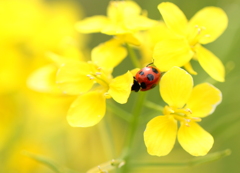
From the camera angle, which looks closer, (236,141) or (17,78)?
(17,78)

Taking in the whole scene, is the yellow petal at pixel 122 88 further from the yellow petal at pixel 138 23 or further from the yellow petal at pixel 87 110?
the yellow petal at pixel 138 23

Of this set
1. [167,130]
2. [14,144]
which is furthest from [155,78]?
[14,144]

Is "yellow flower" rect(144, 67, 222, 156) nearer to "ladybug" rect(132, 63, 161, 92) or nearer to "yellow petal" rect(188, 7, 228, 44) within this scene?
"ladybug" rect(132, 63, 161, 92)

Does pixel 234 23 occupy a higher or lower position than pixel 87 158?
higher

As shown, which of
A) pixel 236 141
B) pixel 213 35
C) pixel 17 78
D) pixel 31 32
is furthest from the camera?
pixel 236 141

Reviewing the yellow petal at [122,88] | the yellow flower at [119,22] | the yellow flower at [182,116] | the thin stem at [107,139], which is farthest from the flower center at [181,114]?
the thin stem at [107,139]

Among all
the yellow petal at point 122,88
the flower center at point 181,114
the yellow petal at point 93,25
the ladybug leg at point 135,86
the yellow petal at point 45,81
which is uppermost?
the yellow petal at point 93,25

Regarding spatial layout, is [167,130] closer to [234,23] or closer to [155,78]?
[155,78]
